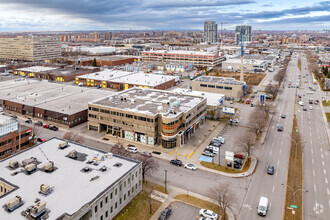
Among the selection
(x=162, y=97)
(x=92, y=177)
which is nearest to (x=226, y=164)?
(x=92, y=177)

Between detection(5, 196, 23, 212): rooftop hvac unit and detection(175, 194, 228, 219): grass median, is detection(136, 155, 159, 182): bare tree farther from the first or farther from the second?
detection(5, 196, 23, 212): rooftop hvac unit

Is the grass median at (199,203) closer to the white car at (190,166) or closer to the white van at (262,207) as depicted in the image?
the white van at (262,207)

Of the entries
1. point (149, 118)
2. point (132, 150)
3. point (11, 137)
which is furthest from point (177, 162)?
point (11, 137)

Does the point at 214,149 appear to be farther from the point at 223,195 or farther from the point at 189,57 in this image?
the point at 189,57

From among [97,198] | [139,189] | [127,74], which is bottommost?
[139,189]

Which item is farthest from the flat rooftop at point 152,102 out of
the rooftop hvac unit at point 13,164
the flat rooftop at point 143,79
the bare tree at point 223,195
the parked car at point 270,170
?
the flat rooftop at point 143,79

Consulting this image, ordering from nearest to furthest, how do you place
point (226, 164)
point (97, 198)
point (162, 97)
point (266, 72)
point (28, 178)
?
point (97, 198) → point (28, 178) → point (226, 164) → point (162, 97) → point (266, 72)

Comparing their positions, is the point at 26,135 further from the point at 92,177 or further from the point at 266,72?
the point at 266,72
